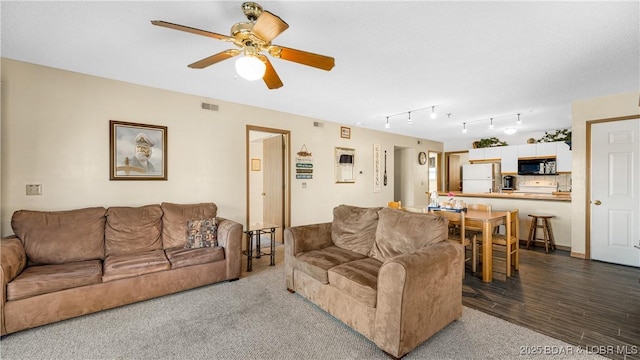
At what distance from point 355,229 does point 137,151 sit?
296cm

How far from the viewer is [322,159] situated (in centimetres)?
562

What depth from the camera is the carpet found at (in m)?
1.95

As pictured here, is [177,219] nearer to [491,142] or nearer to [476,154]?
[476,154]

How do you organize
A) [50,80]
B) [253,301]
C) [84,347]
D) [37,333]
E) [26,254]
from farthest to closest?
[50,80] < [253,301] < [26,254] < [37,333] < [84,347]

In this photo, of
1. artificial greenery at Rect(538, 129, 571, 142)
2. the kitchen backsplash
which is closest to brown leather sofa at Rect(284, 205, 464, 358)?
artificial greenery at Rect(538, 129, 571, 142)

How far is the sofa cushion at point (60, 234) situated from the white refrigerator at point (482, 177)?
8.36 meters

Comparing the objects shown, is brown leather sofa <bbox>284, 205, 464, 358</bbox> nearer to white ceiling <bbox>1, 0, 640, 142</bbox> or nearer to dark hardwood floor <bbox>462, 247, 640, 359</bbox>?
dark hardwood floor <bbox>462, 247, 640, 359</bbox>

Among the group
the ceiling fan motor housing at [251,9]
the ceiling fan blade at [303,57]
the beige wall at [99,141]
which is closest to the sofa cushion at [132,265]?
the beige wall at [99,141]

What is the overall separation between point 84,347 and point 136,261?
2.74ft

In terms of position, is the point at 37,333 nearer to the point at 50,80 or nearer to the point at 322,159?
the point at 50,80

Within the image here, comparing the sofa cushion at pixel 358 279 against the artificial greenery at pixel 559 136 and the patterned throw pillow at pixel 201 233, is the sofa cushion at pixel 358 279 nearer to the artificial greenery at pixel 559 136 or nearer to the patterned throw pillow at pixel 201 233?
the patterned throw pillow at pixel 201 233

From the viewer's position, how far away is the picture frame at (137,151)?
10.9 ft

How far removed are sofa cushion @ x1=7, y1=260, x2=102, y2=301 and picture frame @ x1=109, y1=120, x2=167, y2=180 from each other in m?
1.20

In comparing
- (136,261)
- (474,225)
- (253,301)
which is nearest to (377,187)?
(474,225)
